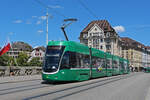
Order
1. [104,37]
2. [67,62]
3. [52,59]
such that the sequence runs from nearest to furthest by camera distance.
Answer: [52,59] < [67,62] < [104,37]

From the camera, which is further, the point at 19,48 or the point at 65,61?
the point at 19,48

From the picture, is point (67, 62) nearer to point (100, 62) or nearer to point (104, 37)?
point (100, 62)

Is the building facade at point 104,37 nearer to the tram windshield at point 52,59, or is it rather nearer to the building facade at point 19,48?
the tram windshield at point 52,59

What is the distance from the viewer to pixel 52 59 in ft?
55.4

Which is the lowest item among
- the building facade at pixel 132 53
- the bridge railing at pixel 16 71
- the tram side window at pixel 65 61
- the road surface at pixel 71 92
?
the road surface at pixel 71 92

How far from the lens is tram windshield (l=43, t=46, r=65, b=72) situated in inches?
661

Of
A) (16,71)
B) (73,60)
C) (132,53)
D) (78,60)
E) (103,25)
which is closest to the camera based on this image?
(73,60)

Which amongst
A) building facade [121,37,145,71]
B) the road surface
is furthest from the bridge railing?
building facade [121,37,145,71]

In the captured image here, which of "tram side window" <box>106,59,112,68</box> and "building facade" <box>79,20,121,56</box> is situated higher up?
"building facade" <box>79,20,121,56</box>

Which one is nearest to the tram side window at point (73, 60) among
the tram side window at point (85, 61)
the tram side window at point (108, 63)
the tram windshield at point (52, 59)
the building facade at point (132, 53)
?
A: the tram windshield at point (52, 59)

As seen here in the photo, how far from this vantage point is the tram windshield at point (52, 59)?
16.8 meters

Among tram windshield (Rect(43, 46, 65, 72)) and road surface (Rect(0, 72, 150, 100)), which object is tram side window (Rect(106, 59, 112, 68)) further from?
road surface (Rect(0, 72, 150, 100))

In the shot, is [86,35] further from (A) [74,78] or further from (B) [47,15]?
(A) [74,78]

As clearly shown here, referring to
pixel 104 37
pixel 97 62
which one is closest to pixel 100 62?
pixel 97 62
